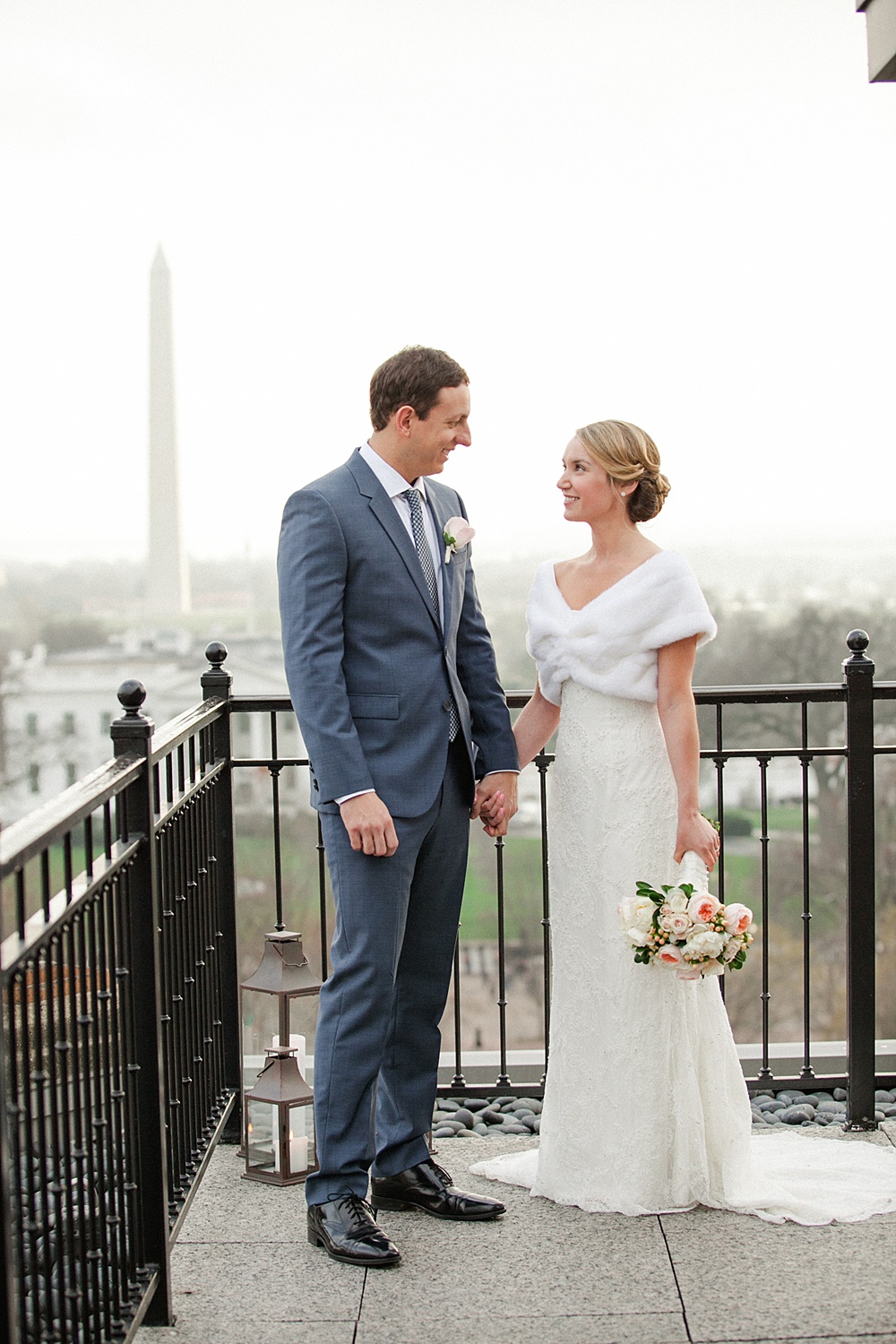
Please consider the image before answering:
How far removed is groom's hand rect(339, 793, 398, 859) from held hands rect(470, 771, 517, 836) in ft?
1.11

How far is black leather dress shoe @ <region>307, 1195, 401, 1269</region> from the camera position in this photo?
2578 millimetres

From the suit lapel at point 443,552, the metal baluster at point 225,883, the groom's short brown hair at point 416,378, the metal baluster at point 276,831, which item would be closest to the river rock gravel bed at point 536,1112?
the metal baluster at point 225,883

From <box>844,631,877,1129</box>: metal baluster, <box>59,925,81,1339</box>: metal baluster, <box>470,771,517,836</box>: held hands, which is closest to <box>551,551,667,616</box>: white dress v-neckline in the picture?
<box>470,771,517,836</box>: held hands

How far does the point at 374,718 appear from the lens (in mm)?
2611

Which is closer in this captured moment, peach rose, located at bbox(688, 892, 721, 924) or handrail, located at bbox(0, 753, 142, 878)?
handrail, located at bbox(0, 753, 142, 878)

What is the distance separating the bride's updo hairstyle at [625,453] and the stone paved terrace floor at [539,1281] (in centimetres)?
150

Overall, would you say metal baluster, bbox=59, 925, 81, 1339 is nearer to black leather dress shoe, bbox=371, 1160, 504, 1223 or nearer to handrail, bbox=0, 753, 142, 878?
handrail, bbox=0, 753, 142, 878

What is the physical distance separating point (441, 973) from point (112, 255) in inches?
1754

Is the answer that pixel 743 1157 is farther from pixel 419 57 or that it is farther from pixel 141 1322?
pixel 419 57

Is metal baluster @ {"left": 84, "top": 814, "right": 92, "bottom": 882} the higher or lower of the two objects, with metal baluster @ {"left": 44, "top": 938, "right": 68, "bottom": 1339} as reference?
higher

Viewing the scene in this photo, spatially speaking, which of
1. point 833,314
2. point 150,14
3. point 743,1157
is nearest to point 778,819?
point 833,314

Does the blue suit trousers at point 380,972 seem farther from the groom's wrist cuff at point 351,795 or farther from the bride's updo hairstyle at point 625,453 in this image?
the bride's updo hairstyle at point 625,453

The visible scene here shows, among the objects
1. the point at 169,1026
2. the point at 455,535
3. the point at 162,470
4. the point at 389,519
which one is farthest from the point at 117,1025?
the point at 162,470

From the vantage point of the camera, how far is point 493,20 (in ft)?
143
